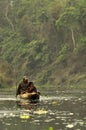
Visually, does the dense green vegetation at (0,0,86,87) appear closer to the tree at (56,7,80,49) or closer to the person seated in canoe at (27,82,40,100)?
the tree at (56,7,80,49)

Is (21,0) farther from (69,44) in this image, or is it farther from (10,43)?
(69,44)

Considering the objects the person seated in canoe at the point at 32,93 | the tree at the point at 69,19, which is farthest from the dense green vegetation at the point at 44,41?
the person seated in canoe at the point at 32,93

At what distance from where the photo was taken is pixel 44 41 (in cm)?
8688

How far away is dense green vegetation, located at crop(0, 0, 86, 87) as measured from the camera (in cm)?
7600

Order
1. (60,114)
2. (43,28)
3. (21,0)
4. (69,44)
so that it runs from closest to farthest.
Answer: (60,114), (69,44), (43,28), (21,0)

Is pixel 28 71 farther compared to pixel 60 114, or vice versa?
pixel 28 71

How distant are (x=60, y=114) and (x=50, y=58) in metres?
62.0

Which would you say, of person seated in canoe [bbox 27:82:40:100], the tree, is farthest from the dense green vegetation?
person seated in canoe [bbox 27:82:40:100]

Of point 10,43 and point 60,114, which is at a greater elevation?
point 60,114

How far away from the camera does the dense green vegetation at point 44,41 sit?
76000 mm

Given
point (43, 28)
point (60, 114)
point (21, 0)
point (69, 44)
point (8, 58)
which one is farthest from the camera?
point (21, 0)

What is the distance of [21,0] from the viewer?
102m

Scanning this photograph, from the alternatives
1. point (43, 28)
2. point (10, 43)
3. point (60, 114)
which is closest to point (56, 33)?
point (43, 28)

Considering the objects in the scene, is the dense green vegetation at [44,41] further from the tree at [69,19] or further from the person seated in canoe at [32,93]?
the person seated in canoe at [32,93]
